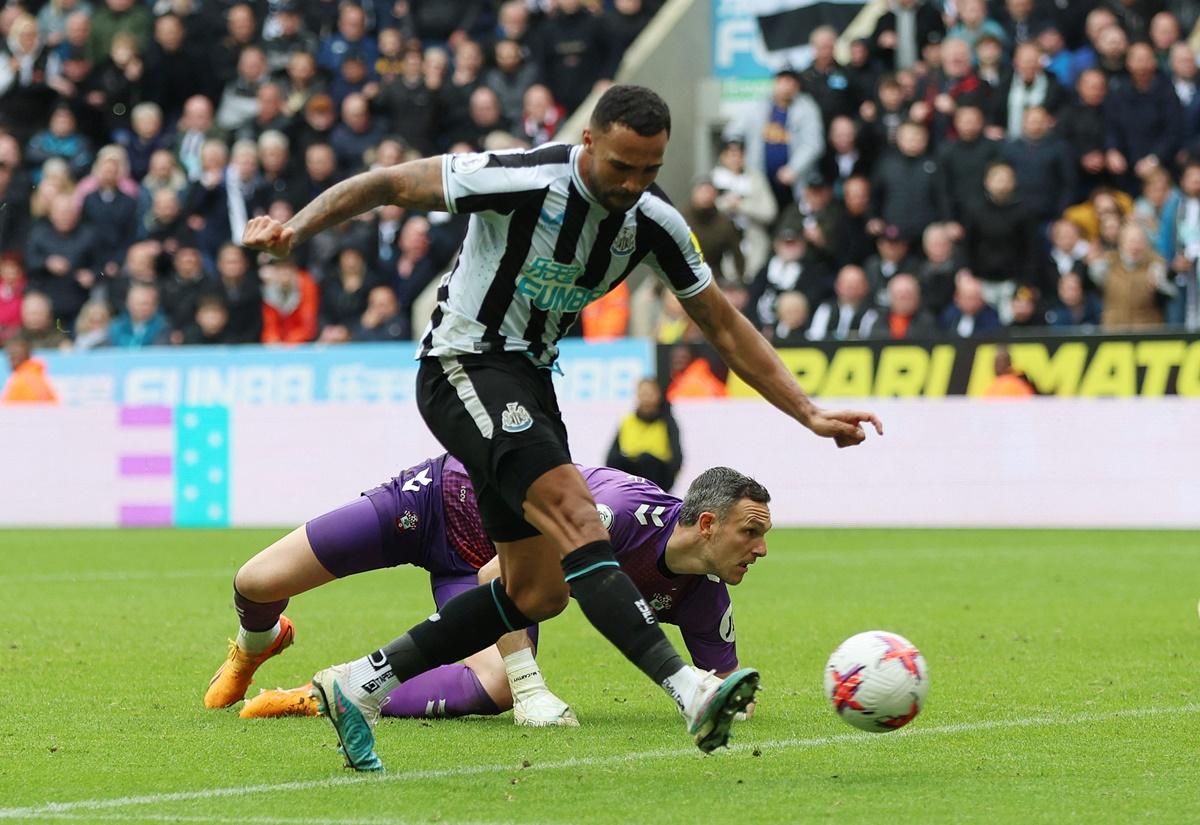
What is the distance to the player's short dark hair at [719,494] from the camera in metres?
6.86

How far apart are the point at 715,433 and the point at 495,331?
12.4 metres

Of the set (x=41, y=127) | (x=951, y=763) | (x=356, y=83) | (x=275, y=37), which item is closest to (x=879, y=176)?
(x=356, y=83)

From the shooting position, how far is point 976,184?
61.5ft

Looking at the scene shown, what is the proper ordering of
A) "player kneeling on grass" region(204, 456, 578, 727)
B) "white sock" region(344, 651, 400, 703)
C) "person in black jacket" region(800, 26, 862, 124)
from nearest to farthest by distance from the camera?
"white sock" region(344, 651, 400, 703), "player kneeling on grass" region(204, 456, 578, 727), "person in black jacket" region(800, 26, 862, 124)

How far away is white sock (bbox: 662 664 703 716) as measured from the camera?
542 centimetres

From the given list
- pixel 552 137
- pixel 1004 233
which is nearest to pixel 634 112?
pixel 1004 233

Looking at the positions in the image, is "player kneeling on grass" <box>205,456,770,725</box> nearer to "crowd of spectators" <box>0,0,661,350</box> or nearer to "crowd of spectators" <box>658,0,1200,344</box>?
"crowd of spectators" <box>658,0,1200,344</box>

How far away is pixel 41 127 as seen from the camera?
963 inches

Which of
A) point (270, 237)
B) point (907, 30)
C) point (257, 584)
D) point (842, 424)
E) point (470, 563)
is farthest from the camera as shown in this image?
point (907, 30)

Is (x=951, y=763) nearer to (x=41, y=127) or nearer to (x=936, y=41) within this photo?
(x=936, y=41)

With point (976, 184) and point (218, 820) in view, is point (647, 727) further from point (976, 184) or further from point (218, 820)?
point (976, 184)

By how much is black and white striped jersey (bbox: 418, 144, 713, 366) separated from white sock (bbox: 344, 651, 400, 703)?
95 centimetres

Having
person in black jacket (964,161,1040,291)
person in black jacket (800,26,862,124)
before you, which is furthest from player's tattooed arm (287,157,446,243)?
person in black jacket (800,26,862,124)

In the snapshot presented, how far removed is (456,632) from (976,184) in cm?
1353
